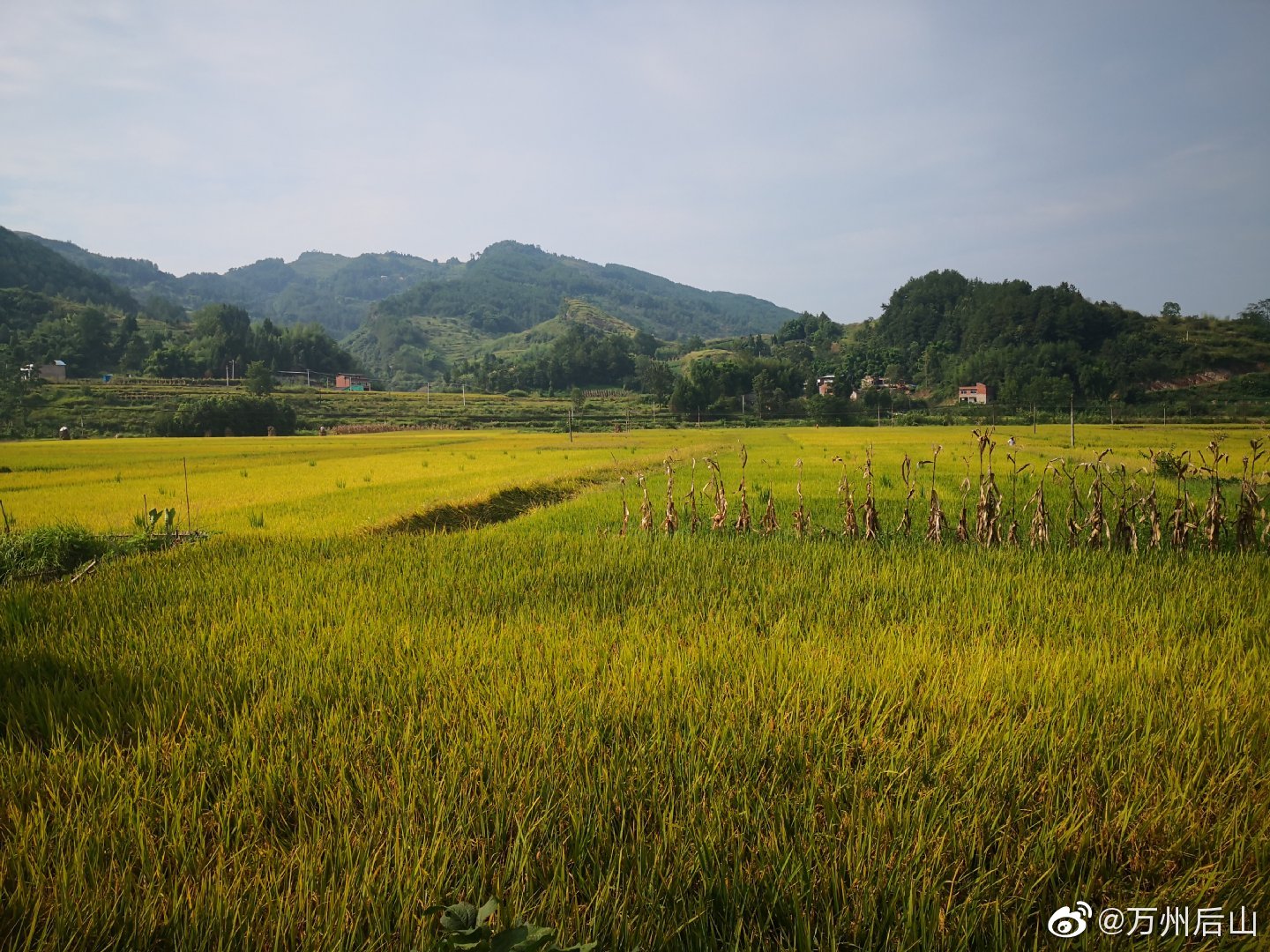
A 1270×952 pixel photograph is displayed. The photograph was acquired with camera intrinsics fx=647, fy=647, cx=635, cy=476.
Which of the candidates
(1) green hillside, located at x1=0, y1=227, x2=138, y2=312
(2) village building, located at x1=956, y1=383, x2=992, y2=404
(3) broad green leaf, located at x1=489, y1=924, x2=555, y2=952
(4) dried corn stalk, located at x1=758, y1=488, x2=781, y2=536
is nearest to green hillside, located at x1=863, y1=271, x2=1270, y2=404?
(2) village building, located at x1=956, y1=383, x2=992, y2=404

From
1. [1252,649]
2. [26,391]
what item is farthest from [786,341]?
[1252,649]

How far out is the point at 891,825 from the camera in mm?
1879

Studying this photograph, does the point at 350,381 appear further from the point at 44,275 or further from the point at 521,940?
the point at 521,940

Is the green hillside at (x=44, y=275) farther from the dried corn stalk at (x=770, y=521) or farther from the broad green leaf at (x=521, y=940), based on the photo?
the broad green leaf at (x=521, y=940)

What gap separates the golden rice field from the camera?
1.57 meters

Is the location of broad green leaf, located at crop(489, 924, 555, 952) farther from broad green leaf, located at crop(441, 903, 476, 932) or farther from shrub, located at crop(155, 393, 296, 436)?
shrub, located at crop(155, 393, 296, 436)

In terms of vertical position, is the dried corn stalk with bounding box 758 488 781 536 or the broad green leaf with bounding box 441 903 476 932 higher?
the broad green leaf with bounding box 441 903 476 932

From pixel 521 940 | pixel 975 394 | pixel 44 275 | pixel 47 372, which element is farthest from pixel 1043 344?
pixel 44 275

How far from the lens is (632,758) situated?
2238 mm

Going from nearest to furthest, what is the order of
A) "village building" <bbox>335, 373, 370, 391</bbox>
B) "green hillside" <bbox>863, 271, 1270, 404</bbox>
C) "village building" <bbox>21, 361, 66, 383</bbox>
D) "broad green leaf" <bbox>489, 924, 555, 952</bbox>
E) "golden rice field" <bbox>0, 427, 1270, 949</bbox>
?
"broad green leaf" <bbox>489, 924, 555, 952</bbox>, "golden rice field" <bbox>0, 427, 1270, 949</bbox>, "village building" <bbox>21, 361, 66, 383</bbox>, "green hillside" <bbox>863, 271, 1270, 404</bbox>, "village building" <bbox>335, 373, 370, 391</bbox>

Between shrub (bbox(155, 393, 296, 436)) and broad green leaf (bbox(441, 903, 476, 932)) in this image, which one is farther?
shrub (bbox(155, 393, 296, 436))

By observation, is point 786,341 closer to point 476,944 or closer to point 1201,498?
point 1201,498

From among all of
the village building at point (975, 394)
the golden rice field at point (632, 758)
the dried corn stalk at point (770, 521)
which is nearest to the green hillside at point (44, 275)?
the dried corn stalk at point (770, 521)

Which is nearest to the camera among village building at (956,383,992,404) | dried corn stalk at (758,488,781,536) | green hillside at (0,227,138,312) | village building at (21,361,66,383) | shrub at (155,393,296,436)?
dried corn stalk at (758,488,781,536)
